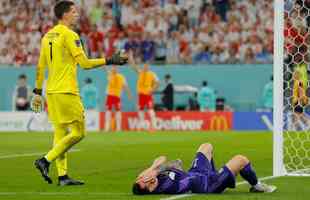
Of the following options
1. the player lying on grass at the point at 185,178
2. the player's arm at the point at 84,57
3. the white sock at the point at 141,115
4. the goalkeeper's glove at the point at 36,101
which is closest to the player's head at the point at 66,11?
the player's arm at the point at 84,57

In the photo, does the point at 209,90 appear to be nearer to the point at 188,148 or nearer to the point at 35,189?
the point at 188,148

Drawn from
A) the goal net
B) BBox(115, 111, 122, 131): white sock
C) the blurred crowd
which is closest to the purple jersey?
the goal net

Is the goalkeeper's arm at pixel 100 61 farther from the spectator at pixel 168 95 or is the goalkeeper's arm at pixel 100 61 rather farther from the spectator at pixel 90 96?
the spectator at pixel 90 96

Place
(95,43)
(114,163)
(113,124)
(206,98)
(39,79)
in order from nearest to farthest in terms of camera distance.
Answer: (39,79) → (114,163) → (113,124) → (206,98) → (95,43)

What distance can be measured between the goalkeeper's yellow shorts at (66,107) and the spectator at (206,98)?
22824 millimetres

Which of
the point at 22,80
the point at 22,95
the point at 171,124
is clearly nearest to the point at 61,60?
the point at 171,124

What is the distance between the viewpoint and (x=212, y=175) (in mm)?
10664

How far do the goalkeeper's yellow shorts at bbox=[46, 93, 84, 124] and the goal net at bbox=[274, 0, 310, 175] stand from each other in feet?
10.1

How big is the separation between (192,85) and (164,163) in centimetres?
2650

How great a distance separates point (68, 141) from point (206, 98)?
75.8 feet

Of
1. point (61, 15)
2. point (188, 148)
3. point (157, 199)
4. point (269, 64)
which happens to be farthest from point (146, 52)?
point (157, 199)

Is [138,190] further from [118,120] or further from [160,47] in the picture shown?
[160,47]

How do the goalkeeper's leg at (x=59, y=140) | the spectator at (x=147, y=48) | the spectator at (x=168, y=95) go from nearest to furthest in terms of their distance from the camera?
the goalkeeper's leg at (x=59, y=140)
the spectator at (x=168, y=95)
the spectator at (x=147, y=48)

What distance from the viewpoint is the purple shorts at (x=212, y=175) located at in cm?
1044
